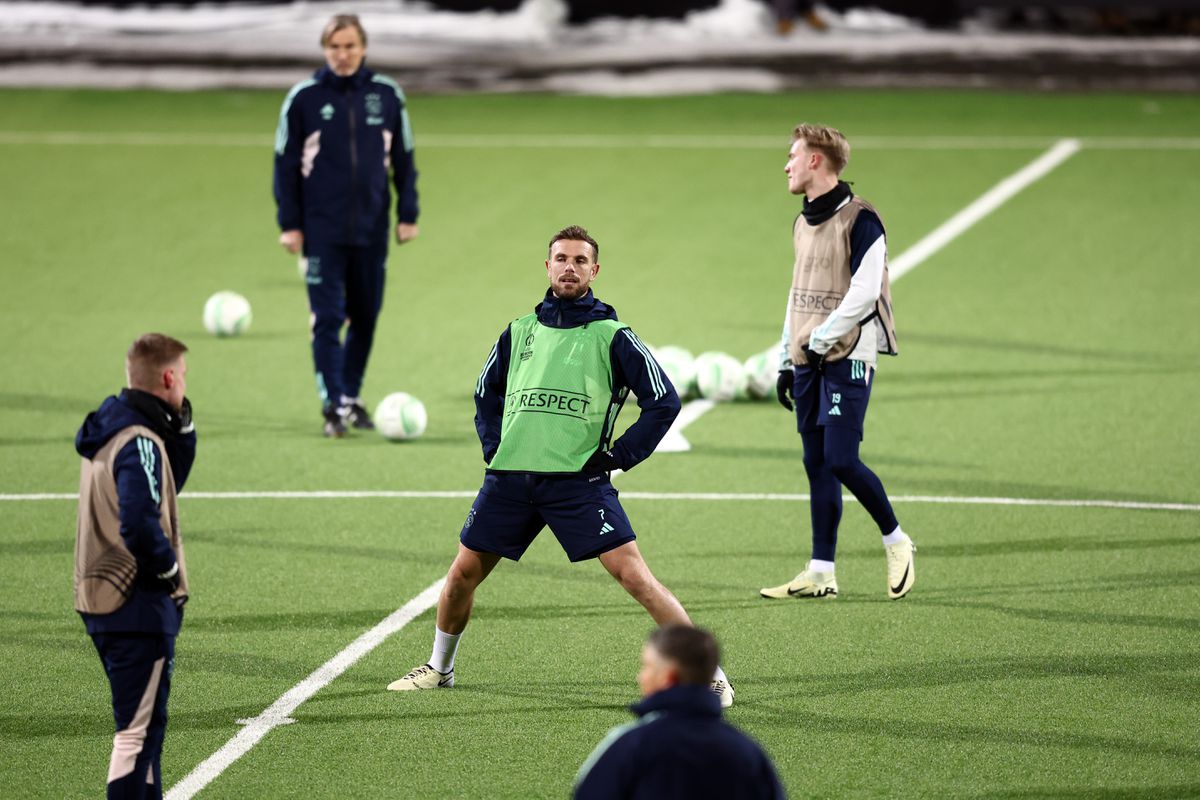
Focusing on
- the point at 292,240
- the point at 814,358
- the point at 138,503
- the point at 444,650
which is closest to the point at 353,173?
the point at 292,240

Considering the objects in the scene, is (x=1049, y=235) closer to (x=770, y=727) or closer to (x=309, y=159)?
(x=309, y=159)

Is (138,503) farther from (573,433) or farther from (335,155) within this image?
(335,155)

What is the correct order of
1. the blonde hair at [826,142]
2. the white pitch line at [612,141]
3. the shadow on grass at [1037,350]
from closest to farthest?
the blonde hair at [826,142] < the shadow on grass at [1037,350] < the white pitch line at [612,141]

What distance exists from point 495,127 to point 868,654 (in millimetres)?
17461

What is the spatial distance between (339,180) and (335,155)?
0.56 feet

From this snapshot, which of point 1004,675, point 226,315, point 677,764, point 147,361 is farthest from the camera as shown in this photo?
point 226,315

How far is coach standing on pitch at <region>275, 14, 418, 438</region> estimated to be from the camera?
41.1ft

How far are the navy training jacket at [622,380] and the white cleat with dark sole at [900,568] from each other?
81.1 inches

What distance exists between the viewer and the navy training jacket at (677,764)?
4.63 metres

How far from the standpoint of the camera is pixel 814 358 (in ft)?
29.9

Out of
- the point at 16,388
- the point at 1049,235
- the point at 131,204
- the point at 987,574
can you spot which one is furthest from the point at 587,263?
the point at 131,204

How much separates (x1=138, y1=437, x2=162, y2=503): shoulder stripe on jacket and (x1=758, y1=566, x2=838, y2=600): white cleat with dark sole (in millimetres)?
4135

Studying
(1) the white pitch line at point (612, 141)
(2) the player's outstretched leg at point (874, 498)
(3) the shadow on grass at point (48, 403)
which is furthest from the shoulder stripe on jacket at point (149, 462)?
(1) the white pitch line at point (612, 141)

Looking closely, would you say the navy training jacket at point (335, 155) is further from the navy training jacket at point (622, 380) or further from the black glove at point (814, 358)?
the navy training jacket at point (622, 380)
